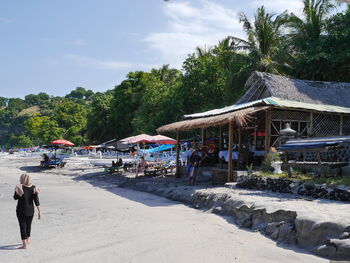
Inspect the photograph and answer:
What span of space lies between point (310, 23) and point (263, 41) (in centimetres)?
344

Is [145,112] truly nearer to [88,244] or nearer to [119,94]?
[119,94]

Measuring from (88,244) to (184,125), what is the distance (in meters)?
8.95

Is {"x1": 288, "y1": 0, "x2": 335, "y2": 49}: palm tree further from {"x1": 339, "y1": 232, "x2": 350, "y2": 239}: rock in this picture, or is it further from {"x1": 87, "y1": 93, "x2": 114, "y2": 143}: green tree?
{"x1": 87, "y1": 93, "x2": 114, "y2": 143}: green tree

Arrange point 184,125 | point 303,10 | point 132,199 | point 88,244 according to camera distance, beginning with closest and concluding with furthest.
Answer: point 88,244, point 132,199, point 184,125, point 303,10

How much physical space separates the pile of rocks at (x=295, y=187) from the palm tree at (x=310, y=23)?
49.9ft

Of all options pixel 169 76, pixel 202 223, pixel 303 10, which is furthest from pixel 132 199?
pixel 169 76

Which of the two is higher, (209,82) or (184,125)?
(209,82)

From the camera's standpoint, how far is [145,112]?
31.9 meters

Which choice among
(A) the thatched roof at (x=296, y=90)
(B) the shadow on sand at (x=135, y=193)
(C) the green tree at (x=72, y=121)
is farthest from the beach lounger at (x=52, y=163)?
(C) the green tree at (x=72, y=121)

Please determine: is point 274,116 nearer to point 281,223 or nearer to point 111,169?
point 281,223

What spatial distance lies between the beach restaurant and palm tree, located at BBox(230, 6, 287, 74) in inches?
261

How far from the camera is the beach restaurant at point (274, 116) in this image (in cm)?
1265

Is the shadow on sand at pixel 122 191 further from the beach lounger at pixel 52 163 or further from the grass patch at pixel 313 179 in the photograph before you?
the beach lounger at pixel 52 163

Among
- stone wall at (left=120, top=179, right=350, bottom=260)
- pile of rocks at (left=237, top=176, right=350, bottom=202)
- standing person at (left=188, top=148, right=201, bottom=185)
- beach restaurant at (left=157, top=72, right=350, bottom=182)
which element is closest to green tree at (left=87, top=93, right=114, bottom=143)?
beach restaurant at (left=157, top=72, right=350, bottom=182)
